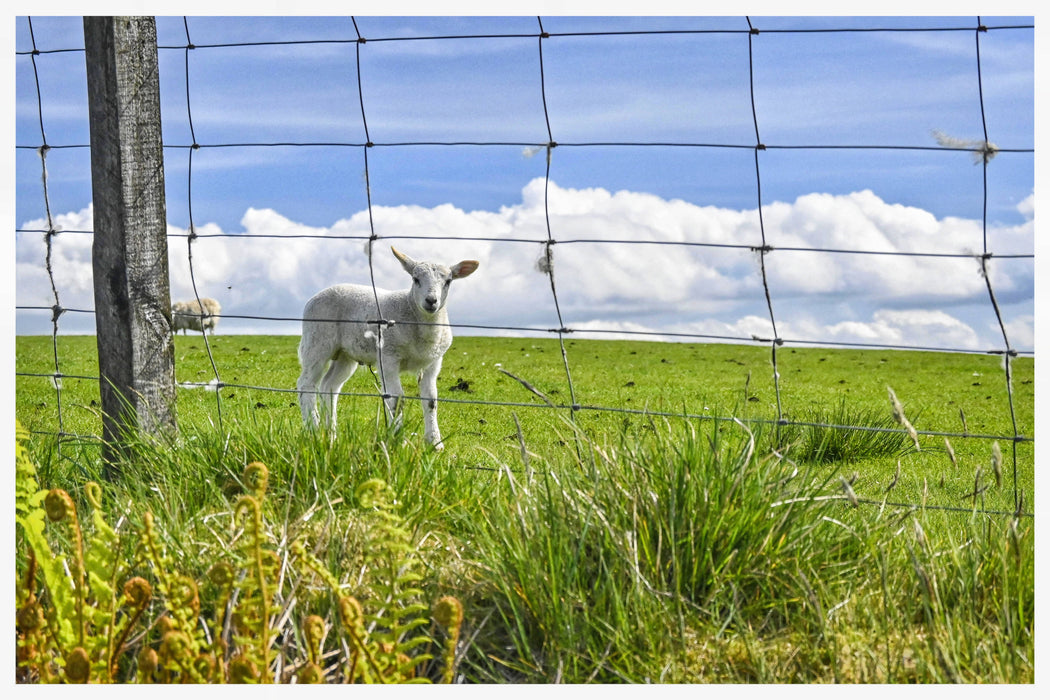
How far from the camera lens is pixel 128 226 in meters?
4.26

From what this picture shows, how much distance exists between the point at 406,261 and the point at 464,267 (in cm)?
53

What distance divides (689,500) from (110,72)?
3.28 meters

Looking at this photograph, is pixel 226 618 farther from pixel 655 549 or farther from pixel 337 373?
pixel 337 373

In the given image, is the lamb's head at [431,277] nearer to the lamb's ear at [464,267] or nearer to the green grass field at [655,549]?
the lamb's ear at [464,267]

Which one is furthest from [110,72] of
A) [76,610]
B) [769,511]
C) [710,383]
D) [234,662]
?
[710,383]

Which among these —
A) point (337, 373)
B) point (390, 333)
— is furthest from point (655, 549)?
point (337, 373)

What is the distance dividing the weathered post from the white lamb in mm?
3591

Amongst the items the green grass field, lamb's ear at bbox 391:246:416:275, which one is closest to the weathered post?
the green grass field

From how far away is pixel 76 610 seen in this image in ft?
8.85

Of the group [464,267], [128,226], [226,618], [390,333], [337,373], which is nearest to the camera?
[226,618]

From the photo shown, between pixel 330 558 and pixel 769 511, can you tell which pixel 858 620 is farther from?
pixel 330 558

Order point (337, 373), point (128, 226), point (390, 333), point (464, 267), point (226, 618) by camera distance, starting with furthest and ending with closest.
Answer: point (337, 373)
point (390, 333)
point (464, 267)
point (128, 226)
point (226, 618)

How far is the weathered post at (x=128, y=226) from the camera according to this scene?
4223 millimetres

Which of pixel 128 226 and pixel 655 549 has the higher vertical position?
pixel 128 226
